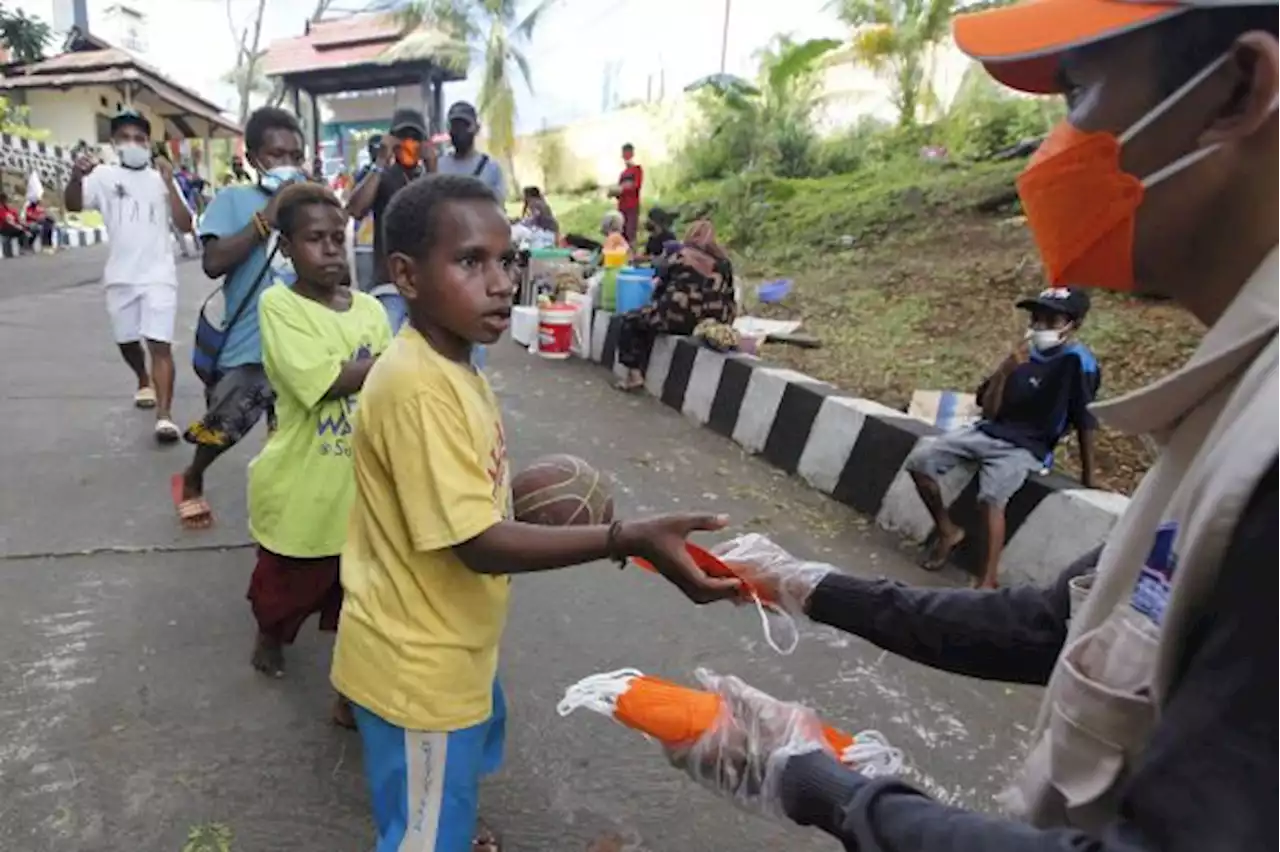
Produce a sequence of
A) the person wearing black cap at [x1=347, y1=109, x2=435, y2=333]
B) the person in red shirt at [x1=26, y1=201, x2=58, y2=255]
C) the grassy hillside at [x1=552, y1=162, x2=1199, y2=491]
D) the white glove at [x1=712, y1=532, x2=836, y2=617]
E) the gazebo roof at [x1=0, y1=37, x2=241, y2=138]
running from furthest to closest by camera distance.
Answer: the gazebo roof at [x1=0, y1=37, x2=241, y2=138] < the person in red shirt at [x1=26, y1=201, x2=58, y2=255] < the person wearing black cap at [x1=347, y1=109, x2=435, y2=333] < the grassy hillside at [x1=552, y1=162, x2=1199, y2=491] < the white glove at [x1=712, y1=532, x2=836, y2=617]

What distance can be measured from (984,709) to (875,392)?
10.3 ft

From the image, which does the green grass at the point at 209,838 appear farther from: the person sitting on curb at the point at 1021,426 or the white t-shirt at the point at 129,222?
the white t-shirt at the point at 129,222

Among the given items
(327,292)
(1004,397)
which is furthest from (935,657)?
(1004,397)

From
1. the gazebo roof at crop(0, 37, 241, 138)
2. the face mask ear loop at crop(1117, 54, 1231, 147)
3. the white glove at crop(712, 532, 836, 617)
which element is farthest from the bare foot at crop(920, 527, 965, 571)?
the gazebo roof at crop(0, 37, 241, 138)

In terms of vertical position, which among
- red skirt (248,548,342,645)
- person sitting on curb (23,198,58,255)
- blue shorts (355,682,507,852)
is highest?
blue shorts (355,682,507,852)

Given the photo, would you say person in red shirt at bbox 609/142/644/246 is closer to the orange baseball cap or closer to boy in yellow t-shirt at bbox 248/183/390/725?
boy in yellow t-shirt at bbox 248/183/390/725

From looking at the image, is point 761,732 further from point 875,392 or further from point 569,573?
point 875,392

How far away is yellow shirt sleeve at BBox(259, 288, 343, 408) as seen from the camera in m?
2.87

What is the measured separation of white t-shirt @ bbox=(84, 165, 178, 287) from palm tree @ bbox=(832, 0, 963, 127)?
11473 millimetres

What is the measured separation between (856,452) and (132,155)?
4.43 metres

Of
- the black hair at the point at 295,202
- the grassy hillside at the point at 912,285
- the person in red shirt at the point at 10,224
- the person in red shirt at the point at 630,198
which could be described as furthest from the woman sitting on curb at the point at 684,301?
the person in red shirt at the point at 10,224

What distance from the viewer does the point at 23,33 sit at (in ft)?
71.2

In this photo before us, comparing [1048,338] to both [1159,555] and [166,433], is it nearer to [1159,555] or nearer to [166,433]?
[1159,555]

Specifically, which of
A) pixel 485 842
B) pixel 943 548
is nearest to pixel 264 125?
pixel 485 842
